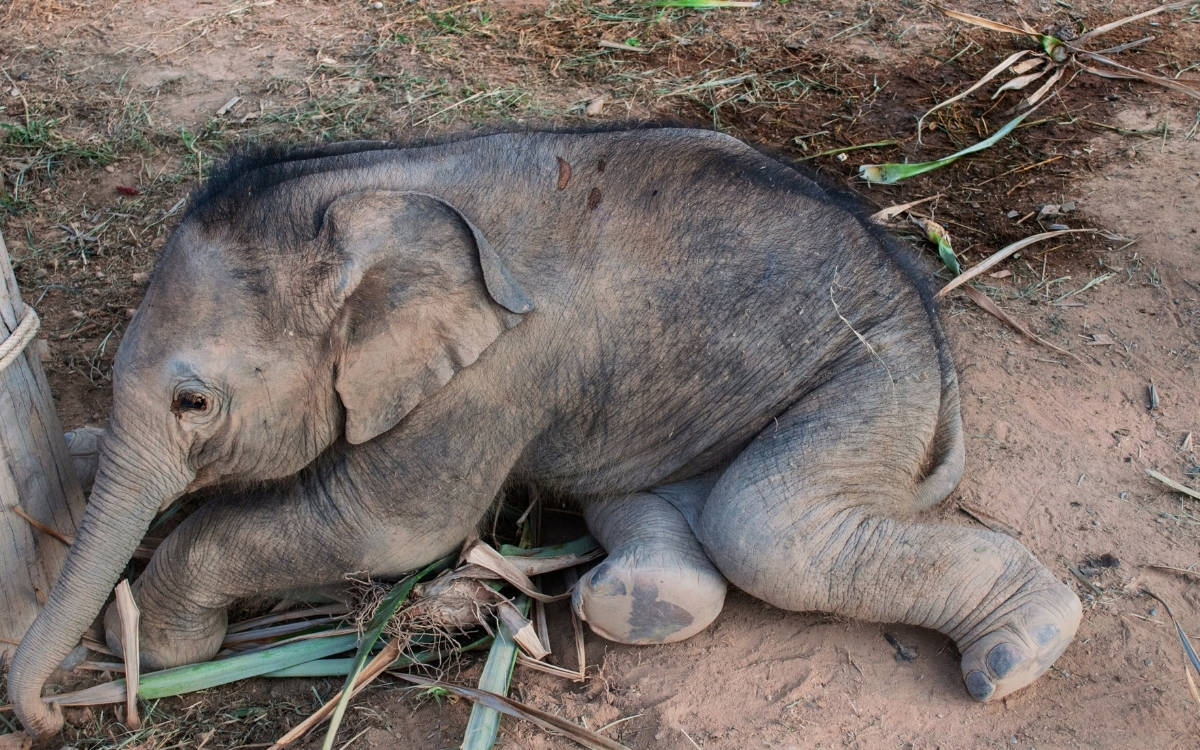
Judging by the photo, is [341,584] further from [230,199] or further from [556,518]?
[230,199]

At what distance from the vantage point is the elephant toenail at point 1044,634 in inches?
126

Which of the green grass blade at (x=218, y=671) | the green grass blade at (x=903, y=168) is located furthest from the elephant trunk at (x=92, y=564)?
the green grass blade at (x=903, y=168)

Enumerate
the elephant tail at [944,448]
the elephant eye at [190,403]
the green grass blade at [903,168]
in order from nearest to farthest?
the elephant eye at [190,403]
the elephant tail at [944,448]
the green grass blade at [903,168]

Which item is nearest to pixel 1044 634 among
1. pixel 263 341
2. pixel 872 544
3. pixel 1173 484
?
pixel 872 544

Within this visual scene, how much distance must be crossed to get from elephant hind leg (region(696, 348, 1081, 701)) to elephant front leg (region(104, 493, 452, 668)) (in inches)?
40.7

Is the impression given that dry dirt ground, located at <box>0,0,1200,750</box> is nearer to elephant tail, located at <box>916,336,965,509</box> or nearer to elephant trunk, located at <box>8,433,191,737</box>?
elephant tail, located at <box>916,336,965,509</box>

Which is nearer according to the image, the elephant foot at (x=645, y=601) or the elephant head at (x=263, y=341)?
the elephant head at (x=263, y=341)

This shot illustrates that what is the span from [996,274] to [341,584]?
3.01 metres

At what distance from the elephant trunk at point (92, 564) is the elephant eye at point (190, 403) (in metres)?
0.16

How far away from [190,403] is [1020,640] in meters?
2.37

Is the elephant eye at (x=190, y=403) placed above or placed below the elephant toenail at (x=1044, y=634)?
above

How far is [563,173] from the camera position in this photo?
11.8 feet

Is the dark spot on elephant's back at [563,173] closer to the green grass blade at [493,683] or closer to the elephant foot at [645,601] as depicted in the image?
the elephant foot at [645,601]

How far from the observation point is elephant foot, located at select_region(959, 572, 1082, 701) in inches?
125
